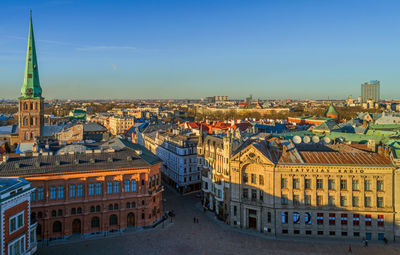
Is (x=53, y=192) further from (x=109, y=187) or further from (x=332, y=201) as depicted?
(x=332, y=201)

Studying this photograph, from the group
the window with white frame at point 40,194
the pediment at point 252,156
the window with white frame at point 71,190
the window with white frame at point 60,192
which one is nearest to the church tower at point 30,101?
the window with white frame at point 40,194

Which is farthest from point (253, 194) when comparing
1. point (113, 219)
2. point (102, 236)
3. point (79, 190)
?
point (79, 190)

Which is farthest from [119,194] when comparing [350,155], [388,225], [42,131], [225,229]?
[42,131]

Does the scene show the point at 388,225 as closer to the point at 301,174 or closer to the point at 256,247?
the point at 301,174

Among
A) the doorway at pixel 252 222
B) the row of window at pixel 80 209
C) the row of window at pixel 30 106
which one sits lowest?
the doorway at pixel 252 222

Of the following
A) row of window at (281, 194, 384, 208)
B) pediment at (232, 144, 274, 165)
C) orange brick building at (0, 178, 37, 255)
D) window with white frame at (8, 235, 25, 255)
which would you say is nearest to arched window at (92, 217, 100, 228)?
orange brick building at (0, 178, 37, 255)

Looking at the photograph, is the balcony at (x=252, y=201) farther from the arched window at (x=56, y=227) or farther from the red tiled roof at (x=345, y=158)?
the arched window at (x=56, y=227)
